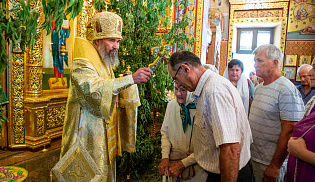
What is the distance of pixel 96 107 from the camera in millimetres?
1745

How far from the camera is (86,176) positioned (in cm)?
158

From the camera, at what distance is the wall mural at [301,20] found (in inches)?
399

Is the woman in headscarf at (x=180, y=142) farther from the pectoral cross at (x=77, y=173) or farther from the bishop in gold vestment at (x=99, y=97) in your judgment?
the pectoral cross at (x=77, y=173)

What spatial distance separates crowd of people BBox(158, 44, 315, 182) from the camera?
1125 millimetres

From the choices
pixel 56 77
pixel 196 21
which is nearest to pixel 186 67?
pixel 196 21

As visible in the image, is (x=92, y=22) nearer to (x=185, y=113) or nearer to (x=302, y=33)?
(x=185, y=113)

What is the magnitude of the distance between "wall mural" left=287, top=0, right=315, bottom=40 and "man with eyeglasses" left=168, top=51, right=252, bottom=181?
11.3 meters

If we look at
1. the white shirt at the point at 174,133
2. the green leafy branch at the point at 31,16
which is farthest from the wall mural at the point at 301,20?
the green leafy branch at the point at 31,16

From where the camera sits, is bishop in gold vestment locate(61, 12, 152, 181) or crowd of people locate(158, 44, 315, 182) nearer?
crowd of people locate(158, 44, 315, 182)

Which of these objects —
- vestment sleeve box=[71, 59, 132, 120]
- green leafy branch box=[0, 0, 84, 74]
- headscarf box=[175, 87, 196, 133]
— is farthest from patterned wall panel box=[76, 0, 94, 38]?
headscarf box=[175, 87, 196, 133]

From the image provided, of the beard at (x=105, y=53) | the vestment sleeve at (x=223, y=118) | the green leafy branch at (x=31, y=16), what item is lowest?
the vestment sleeve at (x=223, y=118)

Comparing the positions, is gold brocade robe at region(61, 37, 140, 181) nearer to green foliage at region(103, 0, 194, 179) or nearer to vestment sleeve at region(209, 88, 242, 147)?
green foliage at region(103, 0, 194, 179)

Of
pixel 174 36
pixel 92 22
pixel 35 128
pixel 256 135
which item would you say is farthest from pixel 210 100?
pixel 35 128

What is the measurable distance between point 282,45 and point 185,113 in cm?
1087
